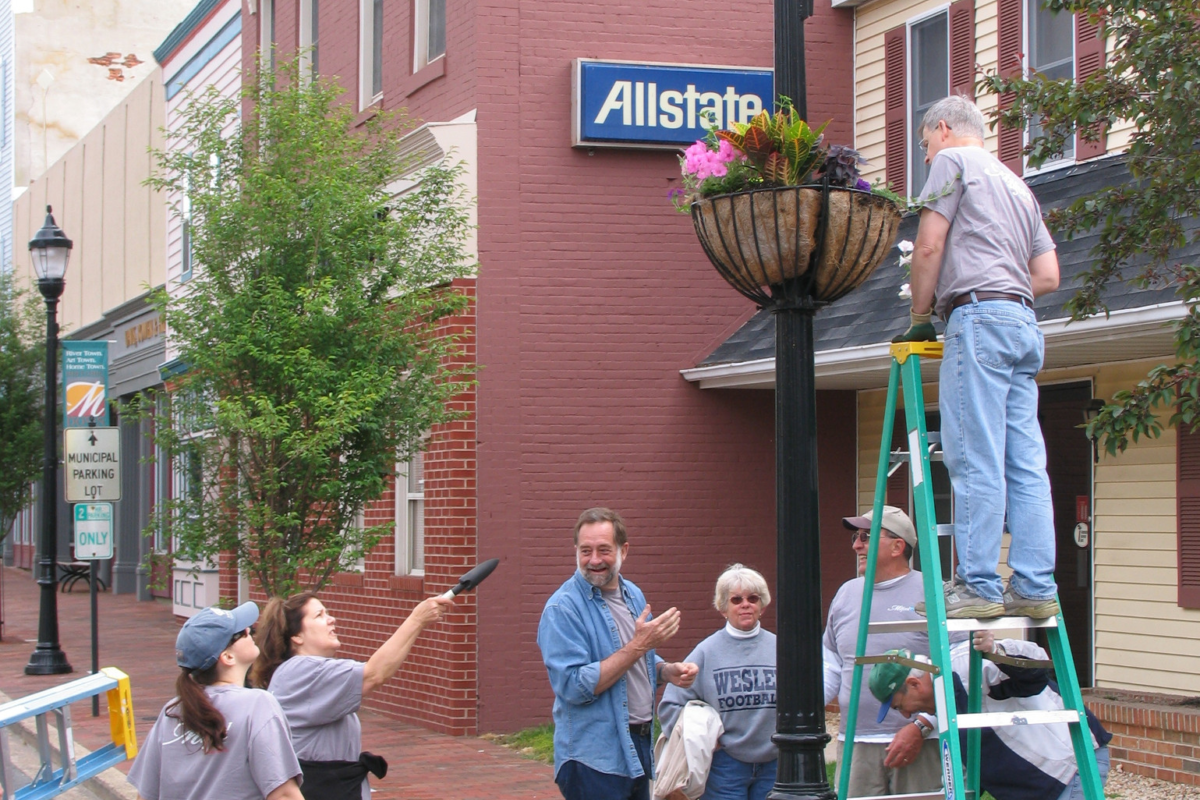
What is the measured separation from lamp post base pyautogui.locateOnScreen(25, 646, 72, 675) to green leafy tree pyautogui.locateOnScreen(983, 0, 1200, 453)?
13074 millimetres

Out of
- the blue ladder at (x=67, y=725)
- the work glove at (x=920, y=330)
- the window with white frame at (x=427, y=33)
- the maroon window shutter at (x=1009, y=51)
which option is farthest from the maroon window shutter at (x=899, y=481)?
the work glove at (x=920, y=330)

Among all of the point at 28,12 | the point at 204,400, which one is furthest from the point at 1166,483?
the point at 28,12

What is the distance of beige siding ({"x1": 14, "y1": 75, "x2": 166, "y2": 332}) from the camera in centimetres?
2483

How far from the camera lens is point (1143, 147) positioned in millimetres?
6539

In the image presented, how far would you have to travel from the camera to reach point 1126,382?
9.83 meters

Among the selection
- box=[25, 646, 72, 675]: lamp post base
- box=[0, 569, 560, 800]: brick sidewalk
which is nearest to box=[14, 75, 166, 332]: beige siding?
box=[0, 569, 560, 800]: brick sidewalk

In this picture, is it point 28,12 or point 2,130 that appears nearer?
point 28,12

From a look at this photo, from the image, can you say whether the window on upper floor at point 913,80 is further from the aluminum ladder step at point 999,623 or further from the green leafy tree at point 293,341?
the aluminum ladder step at point 999,623

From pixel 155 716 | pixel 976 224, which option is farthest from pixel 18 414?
pixel 976 224

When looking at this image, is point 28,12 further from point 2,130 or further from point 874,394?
point 874,394

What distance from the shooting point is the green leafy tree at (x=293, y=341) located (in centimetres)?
884

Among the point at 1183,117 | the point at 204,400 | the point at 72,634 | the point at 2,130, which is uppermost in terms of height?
the point at 2,130

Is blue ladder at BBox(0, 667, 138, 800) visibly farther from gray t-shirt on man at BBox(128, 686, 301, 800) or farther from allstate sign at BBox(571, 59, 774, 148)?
allstate sign at BBox(571, 59, 774, 148)

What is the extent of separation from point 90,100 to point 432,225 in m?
29.3
